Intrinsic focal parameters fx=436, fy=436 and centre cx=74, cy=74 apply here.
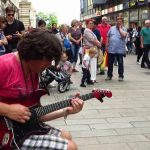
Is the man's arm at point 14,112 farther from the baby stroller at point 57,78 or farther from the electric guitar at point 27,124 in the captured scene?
the baby stroller at point 57,78

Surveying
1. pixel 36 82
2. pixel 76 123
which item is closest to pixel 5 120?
pixel 36 82

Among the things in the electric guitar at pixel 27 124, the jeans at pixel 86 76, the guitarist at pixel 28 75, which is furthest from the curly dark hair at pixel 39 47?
the jeans at pixel 86 76

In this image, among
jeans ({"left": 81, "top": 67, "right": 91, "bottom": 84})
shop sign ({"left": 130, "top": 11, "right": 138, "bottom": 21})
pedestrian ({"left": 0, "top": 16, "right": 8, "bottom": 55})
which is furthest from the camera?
shop sign ({"left": 130, "top": 11, "right": 138, "bottom": 21})

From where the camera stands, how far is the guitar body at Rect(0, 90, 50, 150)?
3.00 m

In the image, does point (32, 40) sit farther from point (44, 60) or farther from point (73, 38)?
point (73, 38)

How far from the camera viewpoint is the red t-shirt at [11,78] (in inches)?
119

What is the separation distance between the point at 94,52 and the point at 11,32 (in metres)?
2.61

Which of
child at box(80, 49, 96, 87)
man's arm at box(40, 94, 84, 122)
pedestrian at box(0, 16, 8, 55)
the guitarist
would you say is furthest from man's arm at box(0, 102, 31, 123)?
child at box(80, 49, 96, 87)

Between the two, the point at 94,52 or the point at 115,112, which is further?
the point at 94,52

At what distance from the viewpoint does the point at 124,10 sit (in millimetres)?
39906

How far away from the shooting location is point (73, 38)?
15203 millimetres

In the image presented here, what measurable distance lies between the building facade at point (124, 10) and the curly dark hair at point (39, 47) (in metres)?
25.5

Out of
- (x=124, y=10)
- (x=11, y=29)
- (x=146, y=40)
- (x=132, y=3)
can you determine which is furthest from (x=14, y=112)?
(x=124, y=10)

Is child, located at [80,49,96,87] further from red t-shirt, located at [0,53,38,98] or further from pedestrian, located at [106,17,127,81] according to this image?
red t-shirt, located at [0,53,38,98]
